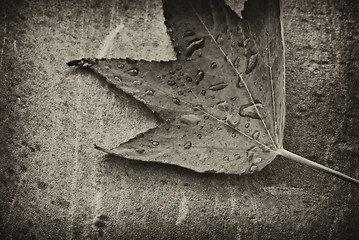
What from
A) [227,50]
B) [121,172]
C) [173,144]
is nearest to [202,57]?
[227,50]

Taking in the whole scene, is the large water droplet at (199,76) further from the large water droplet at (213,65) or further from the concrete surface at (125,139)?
the concrete surface at (125,139)

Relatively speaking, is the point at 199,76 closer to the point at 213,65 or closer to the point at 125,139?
the point at 213,65

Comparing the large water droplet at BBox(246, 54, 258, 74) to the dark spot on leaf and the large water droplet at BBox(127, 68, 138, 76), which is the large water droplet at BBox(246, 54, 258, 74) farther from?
the dark spot on leaf

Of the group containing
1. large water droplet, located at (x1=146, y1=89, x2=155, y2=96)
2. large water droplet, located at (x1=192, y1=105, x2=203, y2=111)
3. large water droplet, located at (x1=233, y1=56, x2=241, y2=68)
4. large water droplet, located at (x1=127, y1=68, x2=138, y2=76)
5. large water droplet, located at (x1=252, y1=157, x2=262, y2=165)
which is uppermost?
large water droplet, located at (x1=233, y1=56, x2=241, y2=68)

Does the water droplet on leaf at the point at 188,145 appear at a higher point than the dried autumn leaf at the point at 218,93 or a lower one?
lower

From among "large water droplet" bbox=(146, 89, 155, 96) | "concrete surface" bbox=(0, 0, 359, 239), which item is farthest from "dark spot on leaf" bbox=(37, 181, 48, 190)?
"large water droplet" bbox=(146, 89, 155, 96)

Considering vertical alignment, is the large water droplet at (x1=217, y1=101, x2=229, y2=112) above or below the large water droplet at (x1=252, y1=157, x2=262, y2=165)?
above

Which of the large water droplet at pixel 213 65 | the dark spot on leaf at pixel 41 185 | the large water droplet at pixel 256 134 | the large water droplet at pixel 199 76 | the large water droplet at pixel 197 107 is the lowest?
the dark spot on leaf at pixel 41 185

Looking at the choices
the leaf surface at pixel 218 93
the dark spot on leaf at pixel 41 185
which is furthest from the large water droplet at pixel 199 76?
the dark spot on leaf at pixel 41 185
